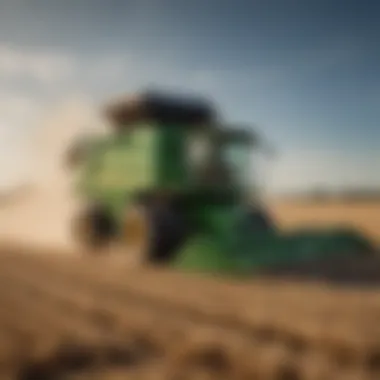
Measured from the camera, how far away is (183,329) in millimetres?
3592

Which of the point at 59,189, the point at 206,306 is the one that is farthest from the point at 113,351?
the point at 59,189

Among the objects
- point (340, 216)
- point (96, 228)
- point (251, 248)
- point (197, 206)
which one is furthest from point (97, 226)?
point (340, 216)

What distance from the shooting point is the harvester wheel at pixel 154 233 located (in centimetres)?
677

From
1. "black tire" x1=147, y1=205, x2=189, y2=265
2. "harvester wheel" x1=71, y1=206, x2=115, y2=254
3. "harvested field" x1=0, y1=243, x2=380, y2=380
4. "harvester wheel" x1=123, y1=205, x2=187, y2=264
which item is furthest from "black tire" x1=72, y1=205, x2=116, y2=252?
"harvested field" x1=0, y1=243, x2=380, y2=380

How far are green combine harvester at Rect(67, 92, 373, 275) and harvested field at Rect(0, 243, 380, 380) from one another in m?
0.75

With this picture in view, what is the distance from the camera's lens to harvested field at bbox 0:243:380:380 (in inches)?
111

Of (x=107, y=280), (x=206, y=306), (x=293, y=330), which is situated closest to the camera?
(x=293, y=330)

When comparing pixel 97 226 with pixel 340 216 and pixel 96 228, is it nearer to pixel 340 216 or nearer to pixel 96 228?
pixel 96 228

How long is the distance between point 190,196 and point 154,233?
728mm

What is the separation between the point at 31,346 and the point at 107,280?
2.64 m

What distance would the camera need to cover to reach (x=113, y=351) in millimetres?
3150

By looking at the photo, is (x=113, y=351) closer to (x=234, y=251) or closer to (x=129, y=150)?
(x=234, y=251)

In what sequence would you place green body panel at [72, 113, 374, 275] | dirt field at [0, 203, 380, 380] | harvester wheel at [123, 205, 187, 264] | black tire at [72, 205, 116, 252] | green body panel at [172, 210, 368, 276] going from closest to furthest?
dirt field at [0, 203, 380, 380]
green body panel at [172, 210, 368, 276]
green body panel at [72, 113, 374, 275]
harvester wheel at [123, 205, 187, 264]
black tire at [72, 205, 116, 252]

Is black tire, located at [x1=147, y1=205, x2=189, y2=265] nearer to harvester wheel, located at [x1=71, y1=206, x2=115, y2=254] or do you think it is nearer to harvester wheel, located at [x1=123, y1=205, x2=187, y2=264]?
harvester wheel, located at [x1=123, y1=205, x2=187, y2=264]
